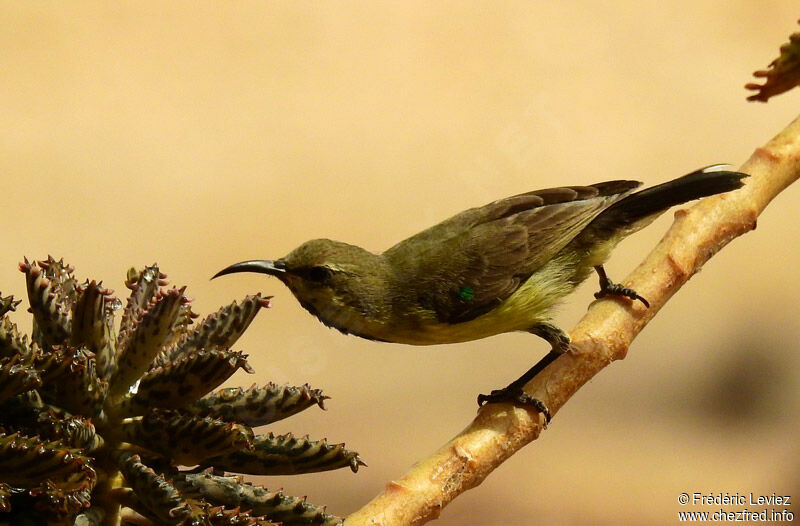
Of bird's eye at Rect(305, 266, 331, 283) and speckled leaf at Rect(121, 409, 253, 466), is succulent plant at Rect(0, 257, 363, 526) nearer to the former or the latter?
speckled leaf at Rect(121, 409, 253, 466)

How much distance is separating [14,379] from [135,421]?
134 mm

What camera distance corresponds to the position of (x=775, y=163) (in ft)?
3.57

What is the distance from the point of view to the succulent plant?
682mm

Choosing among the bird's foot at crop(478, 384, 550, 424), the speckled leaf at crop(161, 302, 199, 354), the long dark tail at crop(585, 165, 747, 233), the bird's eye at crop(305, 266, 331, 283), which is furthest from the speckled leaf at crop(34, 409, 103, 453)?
the long dark tail at crop(585, 165, 747, 233)

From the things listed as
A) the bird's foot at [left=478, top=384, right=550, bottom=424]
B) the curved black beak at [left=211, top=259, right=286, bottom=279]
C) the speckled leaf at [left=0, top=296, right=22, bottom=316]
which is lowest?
the bird's foot at [left=478, top=384, right=550, bottom=424]

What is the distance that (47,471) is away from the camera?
0.67 m

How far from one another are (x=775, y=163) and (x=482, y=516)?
1155 mm

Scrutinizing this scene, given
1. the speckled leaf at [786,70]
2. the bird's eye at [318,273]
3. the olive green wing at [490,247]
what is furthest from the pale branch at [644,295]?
the speckled leaf at [786,70]

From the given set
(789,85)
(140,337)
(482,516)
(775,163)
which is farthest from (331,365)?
(789,85)

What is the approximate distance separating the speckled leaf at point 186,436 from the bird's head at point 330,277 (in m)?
0.22

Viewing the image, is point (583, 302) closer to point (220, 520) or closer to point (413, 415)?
point (413, 415)

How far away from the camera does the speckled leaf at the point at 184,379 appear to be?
70cm

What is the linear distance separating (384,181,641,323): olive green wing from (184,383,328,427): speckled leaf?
42 cm

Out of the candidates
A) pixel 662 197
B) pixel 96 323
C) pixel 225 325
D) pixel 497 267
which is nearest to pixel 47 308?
pixel 96 323
